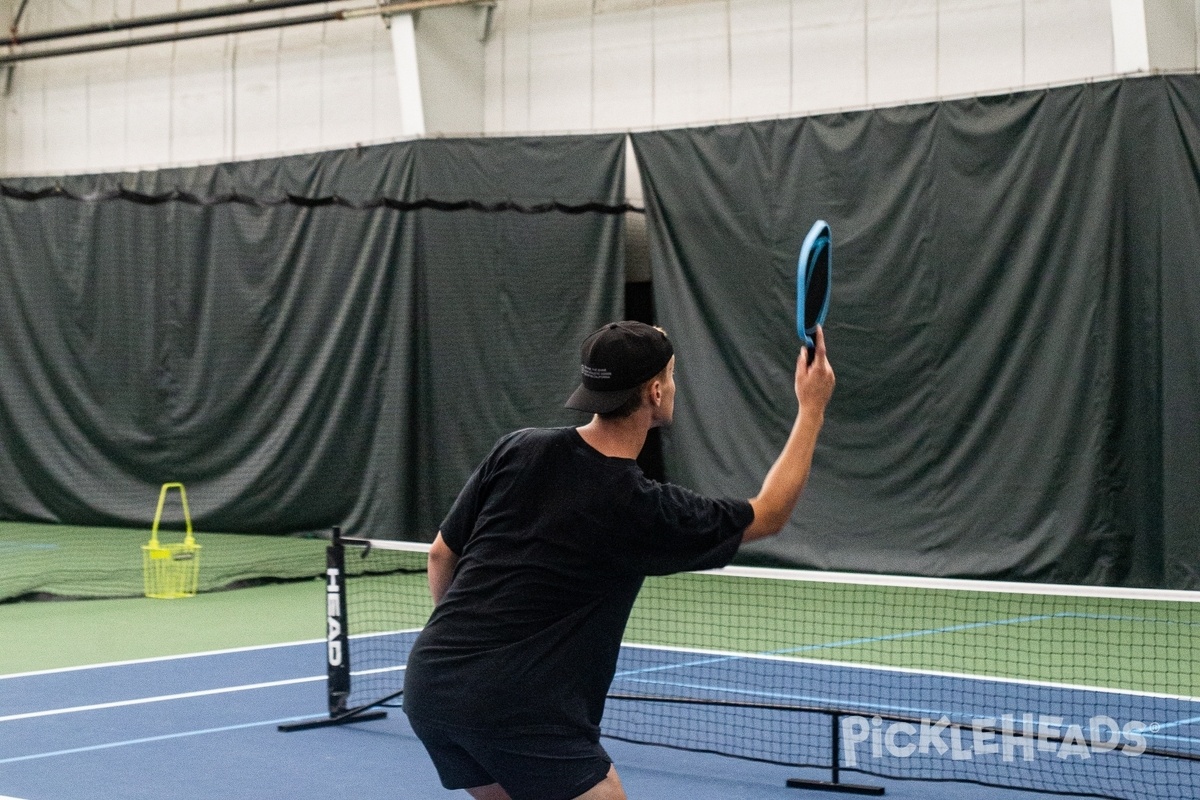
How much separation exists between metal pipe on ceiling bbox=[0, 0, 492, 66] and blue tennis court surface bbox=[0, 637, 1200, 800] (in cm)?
694

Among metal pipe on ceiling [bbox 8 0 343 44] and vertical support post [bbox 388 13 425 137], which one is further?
metal pipe on ceiling [bbox 8 0 343 44]

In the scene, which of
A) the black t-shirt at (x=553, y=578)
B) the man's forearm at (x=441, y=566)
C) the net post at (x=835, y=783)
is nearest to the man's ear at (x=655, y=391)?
the black t-shirt at (x=553, y=578)

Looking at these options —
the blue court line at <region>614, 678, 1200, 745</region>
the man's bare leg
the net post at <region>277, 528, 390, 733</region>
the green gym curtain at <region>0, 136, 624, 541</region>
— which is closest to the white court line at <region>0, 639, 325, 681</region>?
the net post at <region>277, 528, 390, 733</region>

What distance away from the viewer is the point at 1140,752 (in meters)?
5.02

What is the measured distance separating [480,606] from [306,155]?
452 inches

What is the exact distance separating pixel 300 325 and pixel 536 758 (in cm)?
1123

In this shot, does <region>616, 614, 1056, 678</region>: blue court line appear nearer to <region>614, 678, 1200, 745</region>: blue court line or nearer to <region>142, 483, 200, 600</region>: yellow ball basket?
<region>614, 678, 1200, 745</region>: blue court line

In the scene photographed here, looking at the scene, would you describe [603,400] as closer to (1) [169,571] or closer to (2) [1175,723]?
(2) [1175,723]

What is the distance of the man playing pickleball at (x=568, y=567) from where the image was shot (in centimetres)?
271

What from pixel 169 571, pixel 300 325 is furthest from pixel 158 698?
pixel 300 325

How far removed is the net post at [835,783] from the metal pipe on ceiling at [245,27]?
9076 millimetres

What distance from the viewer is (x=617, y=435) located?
282 cm

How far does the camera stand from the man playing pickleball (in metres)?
2.71

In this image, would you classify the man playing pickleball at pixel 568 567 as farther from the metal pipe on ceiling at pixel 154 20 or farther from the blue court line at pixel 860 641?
the metal pipe on ceiling at pixel 154 20
